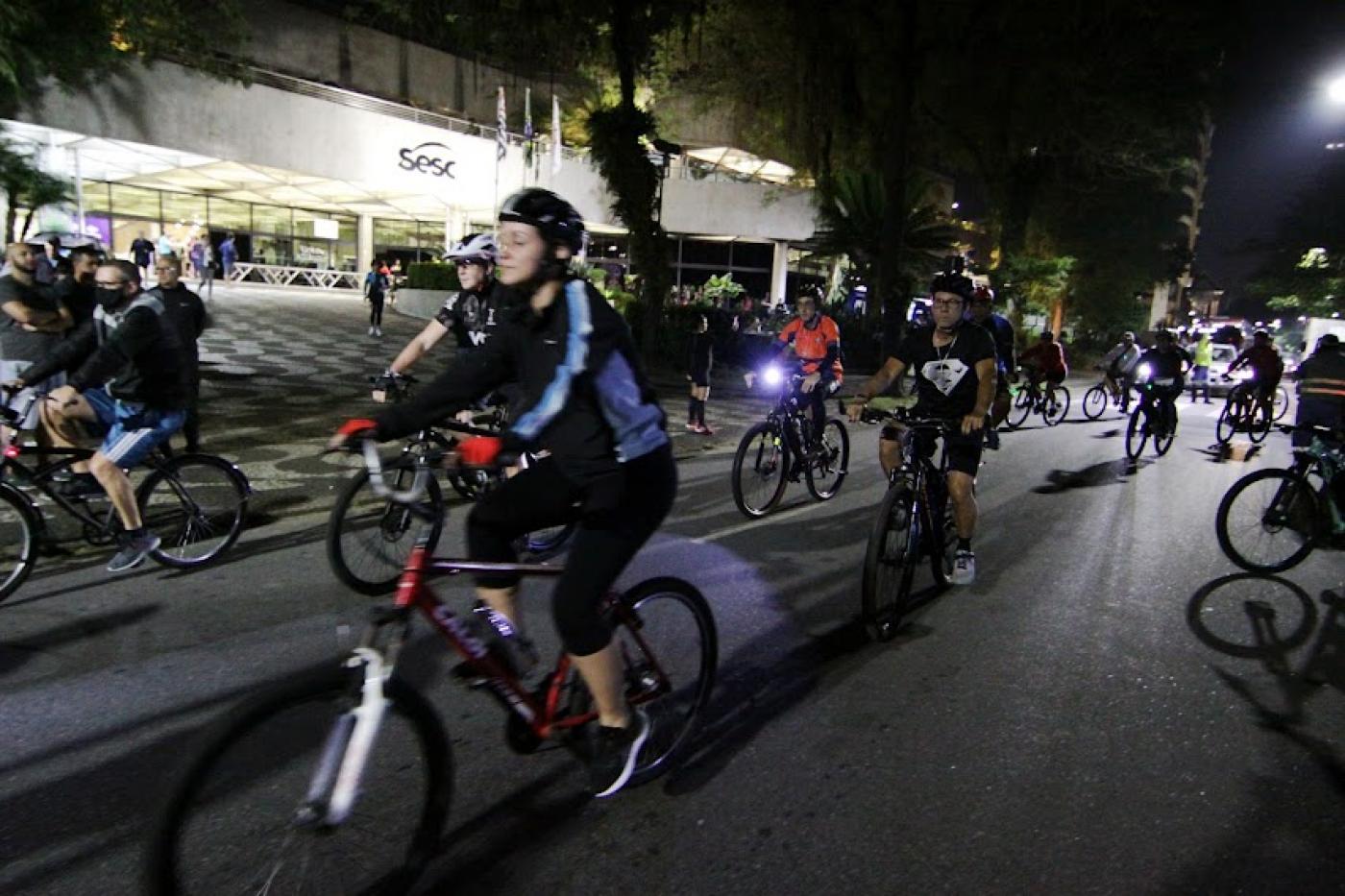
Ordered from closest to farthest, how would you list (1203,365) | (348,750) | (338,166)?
(348,750) → (1203,365) → (338,166)

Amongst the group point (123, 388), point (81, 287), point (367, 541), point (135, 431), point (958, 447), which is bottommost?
point (367, 541)

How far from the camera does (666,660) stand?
11.1 ft

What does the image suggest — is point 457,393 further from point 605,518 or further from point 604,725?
point 604,725

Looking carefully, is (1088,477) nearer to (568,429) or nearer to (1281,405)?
(568,429)

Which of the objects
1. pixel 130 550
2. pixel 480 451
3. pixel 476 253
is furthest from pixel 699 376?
pixel 480 451

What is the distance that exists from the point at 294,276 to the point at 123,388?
107 feet

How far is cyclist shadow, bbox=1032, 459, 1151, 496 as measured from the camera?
30.3 feet

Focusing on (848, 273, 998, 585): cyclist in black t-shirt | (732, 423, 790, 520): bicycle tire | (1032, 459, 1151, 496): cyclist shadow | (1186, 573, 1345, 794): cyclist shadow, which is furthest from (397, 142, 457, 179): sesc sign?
(1186, 573, 1345, 794): cyclist shadow

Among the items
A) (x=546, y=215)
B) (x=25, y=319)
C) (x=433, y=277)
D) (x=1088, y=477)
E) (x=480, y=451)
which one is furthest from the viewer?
(x=433, y=277)

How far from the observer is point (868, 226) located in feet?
68.8

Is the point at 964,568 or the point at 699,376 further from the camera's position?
the point at 699,376

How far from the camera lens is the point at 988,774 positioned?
3385 millimetres

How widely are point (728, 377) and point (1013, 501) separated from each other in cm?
1108

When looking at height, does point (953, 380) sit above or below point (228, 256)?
below
